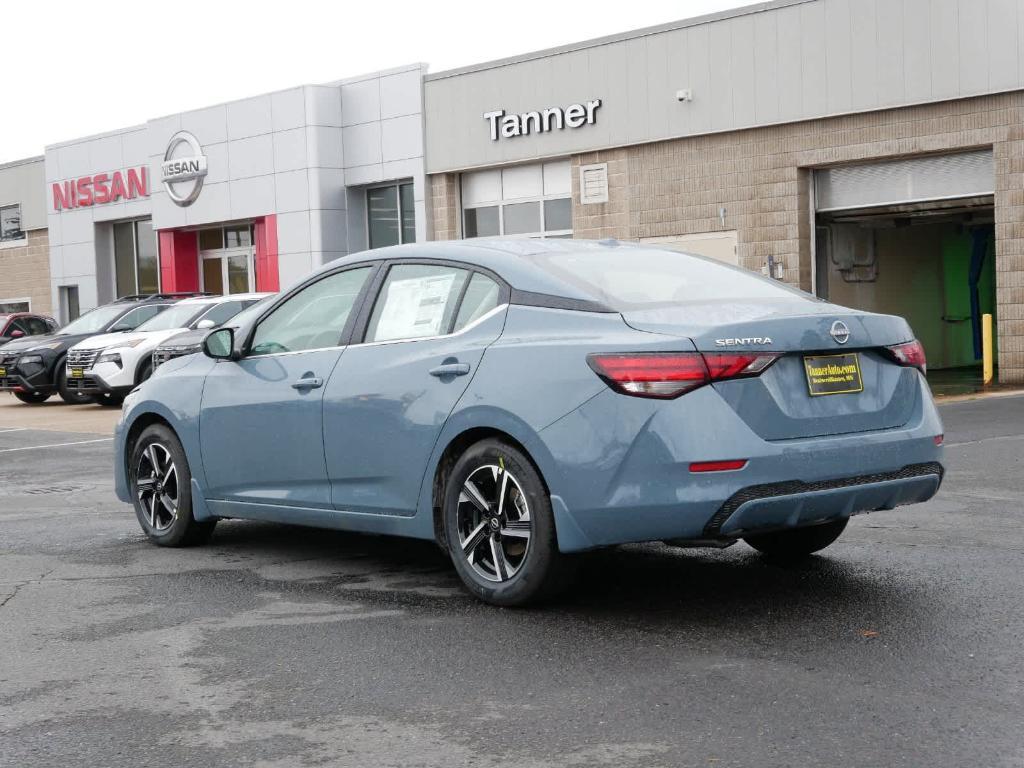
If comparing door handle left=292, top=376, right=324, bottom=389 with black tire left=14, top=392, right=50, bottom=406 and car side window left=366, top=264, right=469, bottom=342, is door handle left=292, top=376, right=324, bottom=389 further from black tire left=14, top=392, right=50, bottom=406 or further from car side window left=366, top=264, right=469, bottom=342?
black tire left=14, top=392, right=50, bottom=406

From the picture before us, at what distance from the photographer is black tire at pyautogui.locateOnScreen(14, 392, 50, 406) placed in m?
24.0

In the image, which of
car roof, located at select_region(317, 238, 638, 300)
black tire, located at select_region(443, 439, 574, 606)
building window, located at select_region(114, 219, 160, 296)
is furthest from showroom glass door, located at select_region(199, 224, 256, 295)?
black tire, located at select_region(443, 439, 574, 606)

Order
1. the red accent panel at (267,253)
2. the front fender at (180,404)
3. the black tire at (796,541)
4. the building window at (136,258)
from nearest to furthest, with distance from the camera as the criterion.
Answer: the black tire at (796,541)
the front fender at (180,404)
the red accent panel at (267,253)
the building window at (136,258)

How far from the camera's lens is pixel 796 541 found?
6762 mm

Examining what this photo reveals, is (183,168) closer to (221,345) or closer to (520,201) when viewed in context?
(520,201)

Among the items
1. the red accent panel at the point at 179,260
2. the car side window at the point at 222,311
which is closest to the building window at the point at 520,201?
the car side window at the point at 222,311

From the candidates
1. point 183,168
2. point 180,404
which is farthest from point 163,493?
point 183,168

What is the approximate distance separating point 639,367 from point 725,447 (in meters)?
0.43

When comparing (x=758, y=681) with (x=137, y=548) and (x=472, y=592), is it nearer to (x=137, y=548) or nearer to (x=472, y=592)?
(x=472, y=592)

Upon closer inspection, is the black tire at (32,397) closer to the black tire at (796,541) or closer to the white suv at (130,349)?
the white suv at (130,349)

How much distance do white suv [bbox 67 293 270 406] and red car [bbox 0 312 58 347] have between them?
7.69 m

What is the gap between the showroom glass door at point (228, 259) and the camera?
34344 mm

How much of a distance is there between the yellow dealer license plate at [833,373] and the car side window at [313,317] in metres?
2.29

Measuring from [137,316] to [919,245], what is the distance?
14390 millimetres
